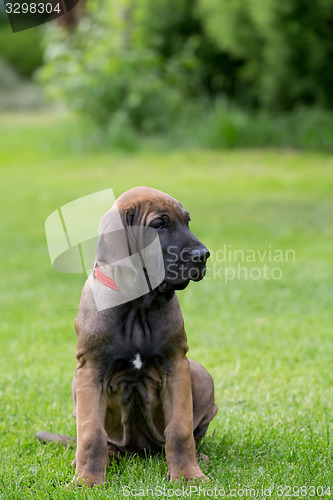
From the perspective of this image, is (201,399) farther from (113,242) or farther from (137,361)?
(113,242)

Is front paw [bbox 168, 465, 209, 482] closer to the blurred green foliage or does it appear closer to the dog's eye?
the dog's eye

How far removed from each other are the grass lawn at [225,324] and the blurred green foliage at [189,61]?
260 centimetres

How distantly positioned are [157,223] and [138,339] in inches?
22.7

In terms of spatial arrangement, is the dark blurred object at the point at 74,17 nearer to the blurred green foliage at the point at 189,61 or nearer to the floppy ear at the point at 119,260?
the blurred green foliage at the point at 189,61

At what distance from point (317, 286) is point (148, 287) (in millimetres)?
5126

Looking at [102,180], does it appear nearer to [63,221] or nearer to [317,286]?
[317,286]

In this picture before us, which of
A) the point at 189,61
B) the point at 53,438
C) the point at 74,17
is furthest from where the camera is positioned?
the point at 74,17

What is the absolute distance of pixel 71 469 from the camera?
356 centimetres

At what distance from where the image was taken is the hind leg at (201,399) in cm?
368

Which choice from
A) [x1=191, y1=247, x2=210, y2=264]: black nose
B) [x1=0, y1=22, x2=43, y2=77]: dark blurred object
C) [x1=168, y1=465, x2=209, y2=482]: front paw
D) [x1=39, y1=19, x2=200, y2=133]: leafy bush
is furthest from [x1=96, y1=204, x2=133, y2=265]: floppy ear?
[x1=0, y1=22, x2=43, y2=77]: dark blurred object

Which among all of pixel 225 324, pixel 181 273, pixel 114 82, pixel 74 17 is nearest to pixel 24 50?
pixel 74 17

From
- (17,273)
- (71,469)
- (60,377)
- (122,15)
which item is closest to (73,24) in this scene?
(122,15)

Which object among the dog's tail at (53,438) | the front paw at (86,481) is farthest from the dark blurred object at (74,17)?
the front paw at (86,481)

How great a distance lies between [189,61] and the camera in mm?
19375
